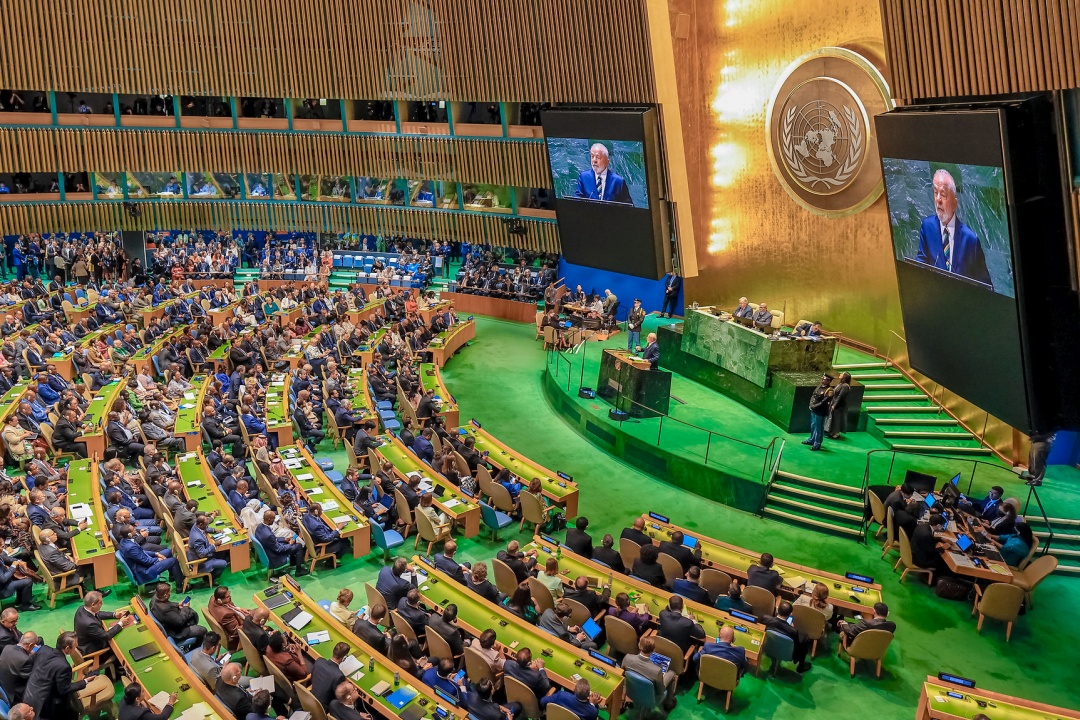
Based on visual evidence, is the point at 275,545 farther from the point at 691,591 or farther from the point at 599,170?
the point at 599,170

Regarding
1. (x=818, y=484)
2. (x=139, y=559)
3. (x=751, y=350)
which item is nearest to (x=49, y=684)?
(x=139, y=559)

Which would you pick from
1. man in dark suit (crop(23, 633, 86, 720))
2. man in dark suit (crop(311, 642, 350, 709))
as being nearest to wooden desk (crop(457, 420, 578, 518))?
man in dark suit (crop(311, 642, 350, 709))

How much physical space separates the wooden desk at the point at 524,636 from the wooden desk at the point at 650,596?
1.10 metres

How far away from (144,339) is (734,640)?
15557 mm

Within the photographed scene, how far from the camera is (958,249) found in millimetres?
Result: 11141

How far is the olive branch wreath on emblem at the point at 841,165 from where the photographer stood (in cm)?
1667

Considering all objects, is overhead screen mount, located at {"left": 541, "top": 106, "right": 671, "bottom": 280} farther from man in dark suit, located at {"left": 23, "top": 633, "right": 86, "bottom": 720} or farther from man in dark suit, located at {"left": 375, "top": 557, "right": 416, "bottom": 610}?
man in dark suit, located at {"left": 23, "top": 633, "right": 86, "bottom": 720}

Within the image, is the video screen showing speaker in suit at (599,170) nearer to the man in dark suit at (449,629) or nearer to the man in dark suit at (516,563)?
the man in dark suit at (516,563)

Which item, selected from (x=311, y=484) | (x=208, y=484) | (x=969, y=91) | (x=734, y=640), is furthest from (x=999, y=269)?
(x=208, y=484)

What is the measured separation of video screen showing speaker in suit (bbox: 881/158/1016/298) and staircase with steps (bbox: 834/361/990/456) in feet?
11.7

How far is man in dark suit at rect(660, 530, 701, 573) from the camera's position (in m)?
10.6

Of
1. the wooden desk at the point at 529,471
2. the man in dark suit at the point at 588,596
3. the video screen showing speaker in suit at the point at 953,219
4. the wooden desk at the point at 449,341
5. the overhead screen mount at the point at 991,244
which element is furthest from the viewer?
the wooden desk at the point at 449,341

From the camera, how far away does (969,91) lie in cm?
1034

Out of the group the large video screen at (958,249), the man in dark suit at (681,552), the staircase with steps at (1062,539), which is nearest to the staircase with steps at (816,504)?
the large video screen at (958,249)
